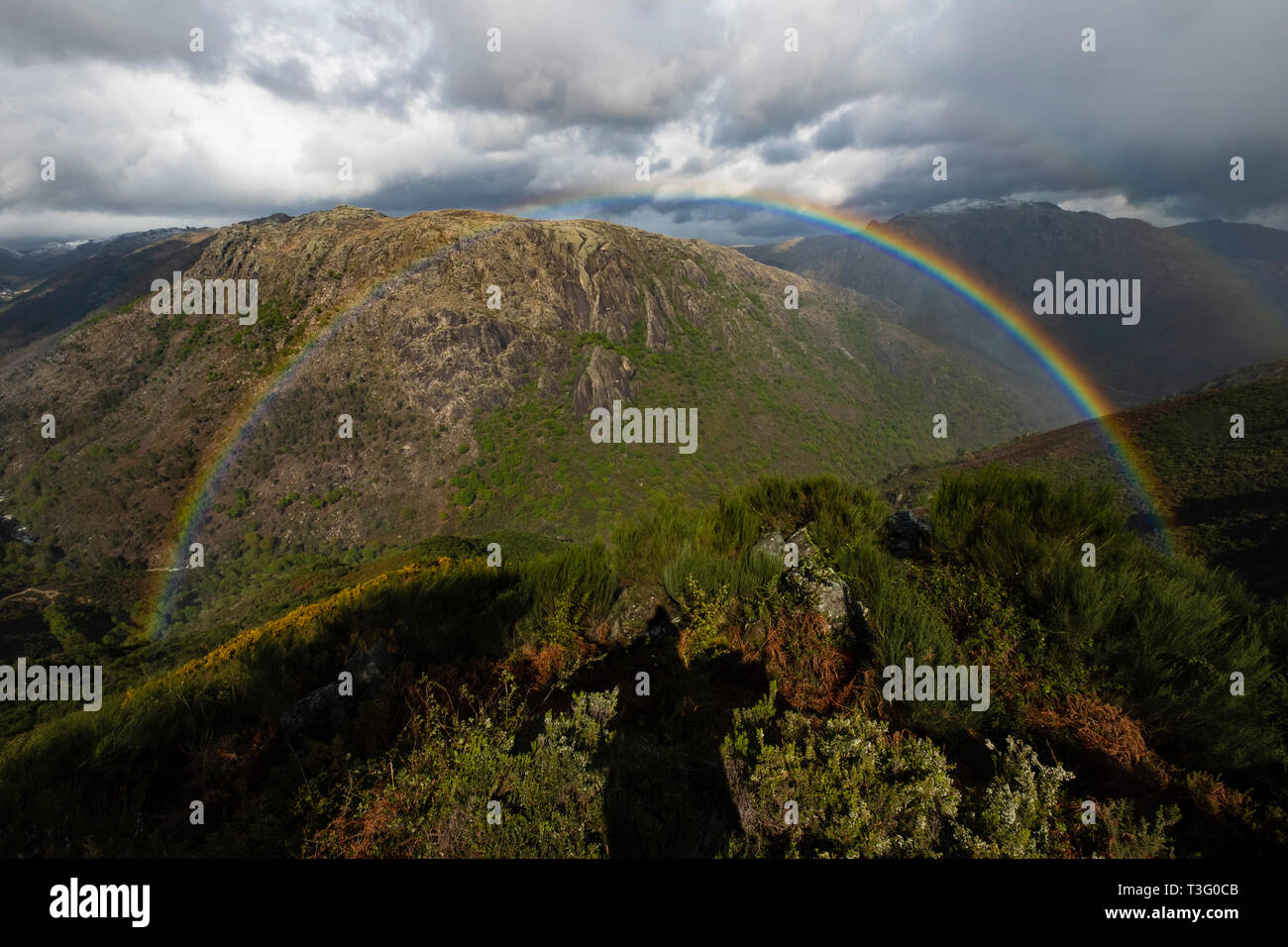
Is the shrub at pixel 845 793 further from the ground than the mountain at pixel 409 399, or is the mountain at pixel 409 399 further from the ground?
the mountain at pixel 409 399

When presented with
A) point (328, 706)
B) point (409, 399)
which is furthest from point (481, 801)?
point (409, 399)

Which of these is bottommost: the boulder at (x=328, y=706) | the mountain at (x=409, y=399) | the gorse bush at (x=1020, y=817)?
the boulder at (x=328, y=706)

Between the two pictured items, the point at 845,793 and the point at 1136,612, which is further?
the point at 1136,612

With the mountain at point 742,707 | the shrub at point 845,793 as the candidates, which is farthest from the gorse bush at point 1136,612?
the shrub at point 845,793

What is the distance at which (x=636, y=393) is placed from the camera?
81.6 m

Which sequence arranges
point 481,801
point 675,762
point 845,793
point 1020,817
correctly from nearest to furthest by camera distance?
point 1020,817 → point 845,793 → point 481,801 → point 675,762

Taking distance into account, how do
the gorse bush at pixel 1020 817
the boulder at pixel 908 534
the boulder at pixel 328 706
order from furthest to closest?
the boulder at pixel 908 534
the boulder at pixel 328 706
the gorse bush at pixel 1020 817

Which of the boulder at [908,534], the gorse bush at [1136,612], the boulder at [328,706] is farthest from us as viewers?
the boulder at [908,534]

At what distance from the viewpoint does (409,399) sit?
7006 cm

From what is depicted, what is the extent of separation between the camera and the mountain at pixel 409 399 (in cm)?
6072

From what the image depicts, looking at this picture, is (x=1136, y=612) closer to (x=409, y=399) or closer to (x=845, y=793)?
(x=845, y=793)

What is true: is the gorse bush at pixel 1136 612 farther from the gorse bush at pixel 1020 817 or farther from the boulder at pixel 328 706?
the boulder at pixel 328 706
